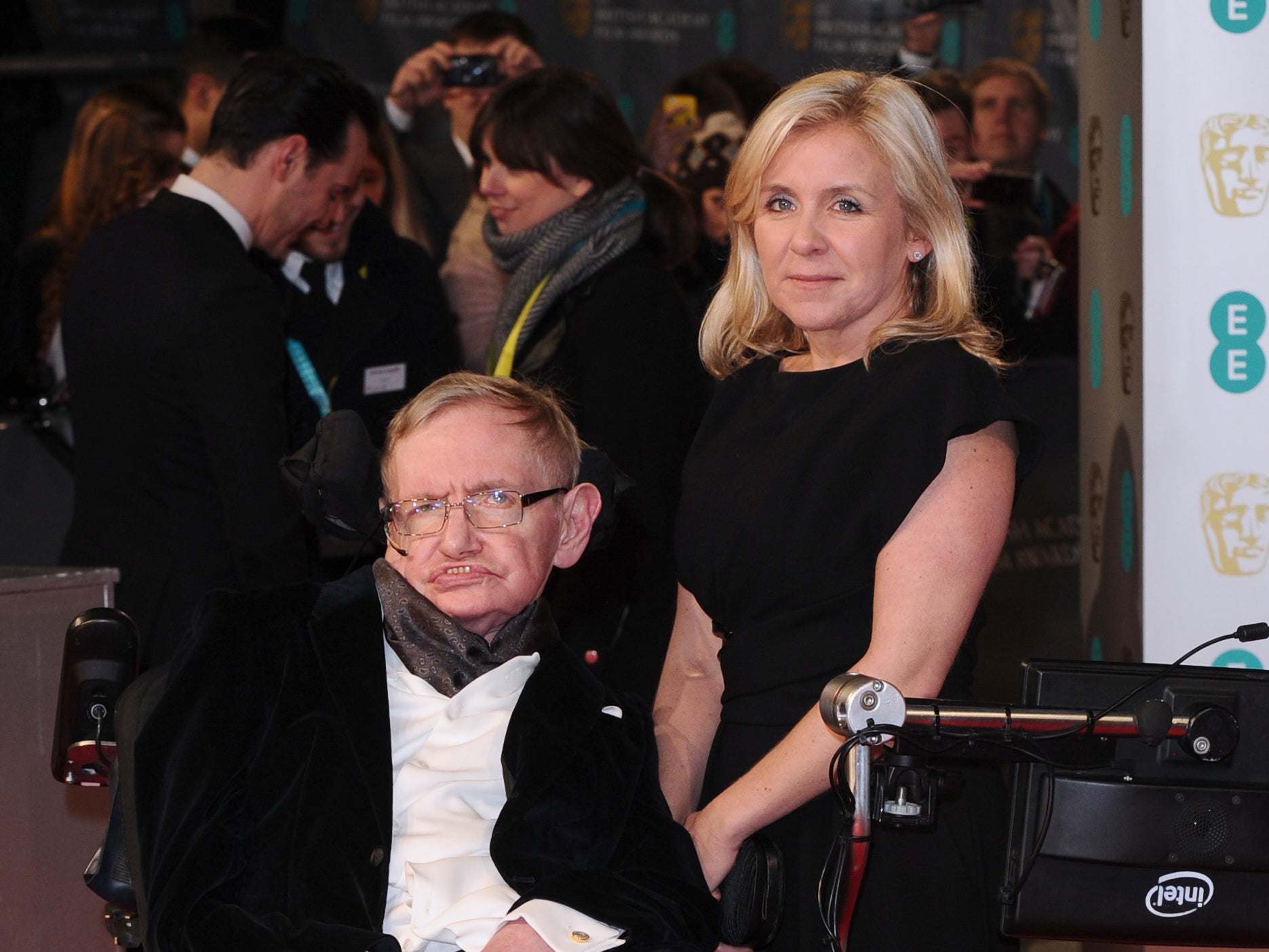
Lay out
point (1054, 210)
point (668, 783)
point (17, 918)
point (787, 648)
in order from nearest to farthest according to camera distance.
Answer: point (787, 648), point (668, 783), point (17, 918), point (1054, 210)

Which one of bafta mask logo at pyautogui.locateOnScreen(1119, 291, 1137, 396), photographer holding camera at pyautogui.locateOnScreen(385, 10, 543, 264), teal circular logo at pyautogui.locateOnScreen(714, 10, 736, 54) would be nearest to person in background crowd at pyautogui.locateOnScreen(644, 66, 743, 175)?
photographer holding camera at pyautogui.locateOnScreen(385, 10, 543, 264)

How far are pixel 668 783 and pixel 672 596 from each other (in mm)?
1091

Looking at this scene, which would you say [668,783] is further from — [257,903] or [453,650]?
[257,903]

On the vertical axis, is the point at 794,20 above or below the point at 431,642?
above

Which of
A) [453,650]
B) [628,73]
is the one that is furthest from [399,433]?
[628,73]

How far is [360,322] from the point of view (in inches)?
153

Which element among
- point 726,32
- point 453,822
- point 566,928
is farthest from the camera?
point 726,32

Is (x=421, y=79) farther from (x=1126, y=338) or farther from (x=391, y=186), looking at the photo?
(x=1126, y=338)

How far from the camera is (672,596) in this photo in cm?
334

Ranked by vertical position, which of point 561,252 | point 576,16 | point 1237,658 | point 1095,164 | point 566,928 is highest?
point 576,16

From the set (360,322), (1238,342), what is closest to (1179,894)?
(1238,342)

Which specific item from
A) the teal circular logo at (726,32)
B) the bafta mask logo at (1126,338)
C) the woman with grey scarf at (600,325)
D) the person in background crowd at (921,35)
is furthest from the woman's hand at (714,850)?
the teal circular logo at (726,32)

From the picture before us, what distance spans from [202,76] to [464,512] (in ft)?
10.1

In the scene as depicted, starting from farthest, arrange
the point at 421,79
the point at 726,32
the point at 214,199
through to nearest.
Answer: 1. the point at 726,32
2. the point at 421,79
3. the point at 214,199
